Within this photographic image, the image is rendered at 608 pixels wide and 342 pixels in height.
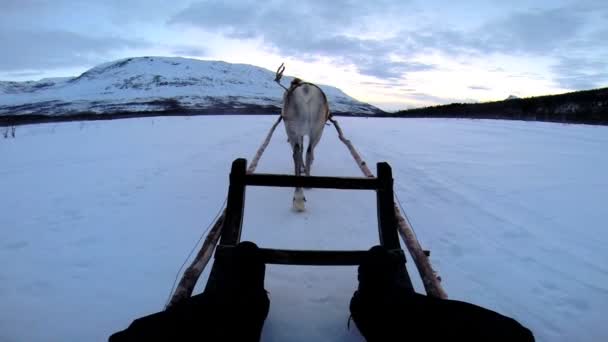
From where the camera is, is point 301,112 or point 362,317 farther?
point 301,112

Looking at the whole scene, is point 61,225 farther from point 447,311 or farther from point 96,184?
point 447,311

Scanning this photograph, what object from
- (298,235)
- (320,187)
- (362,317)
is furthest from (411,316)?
(298,235)

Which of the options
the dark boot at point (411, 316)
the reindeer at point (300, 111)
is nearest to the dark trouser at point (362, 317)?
the dark boot at point (411, 316)

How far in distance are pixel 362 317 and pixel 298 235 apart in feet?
7.05

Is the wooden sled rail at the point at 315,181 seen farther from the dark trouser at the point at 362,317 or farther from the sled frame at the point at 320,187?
the dark trouser at the point at 362,317

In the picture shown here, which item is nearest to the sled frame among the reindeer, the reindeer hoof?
the reindeer hoof

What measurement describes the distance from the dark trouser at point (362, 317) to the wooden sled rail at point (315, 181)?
0.66m

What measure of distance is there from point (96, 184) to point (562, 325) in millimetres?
6431

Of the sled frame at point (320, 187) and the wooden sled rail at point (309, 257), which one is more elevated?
the sled frame at point (320, 187)

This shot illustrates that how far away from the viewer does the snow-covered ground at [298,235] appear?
2576 millimetres

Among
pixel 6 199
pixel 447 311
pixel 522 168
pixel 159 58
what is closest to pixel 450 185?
pixel 522 168

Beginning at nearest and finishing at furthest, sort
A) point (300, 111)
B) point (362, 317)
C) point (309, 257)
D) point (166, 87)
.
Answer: point (362, 317) < point (309, 257) < point (300, 111) < point (166, 87)

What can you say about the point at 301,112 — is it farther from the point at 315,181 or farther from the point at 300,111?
the point at 315,181

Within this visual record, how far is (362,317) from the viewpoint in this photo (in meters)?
1.89
